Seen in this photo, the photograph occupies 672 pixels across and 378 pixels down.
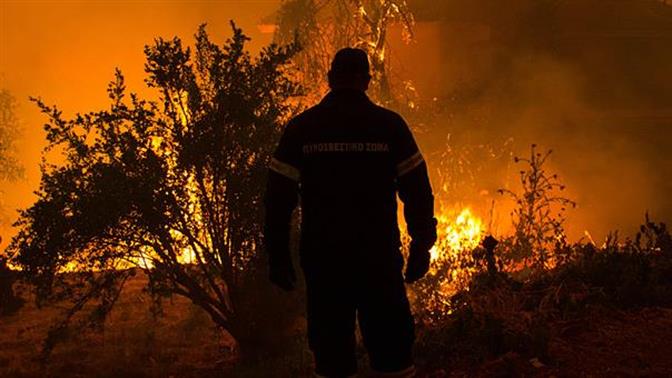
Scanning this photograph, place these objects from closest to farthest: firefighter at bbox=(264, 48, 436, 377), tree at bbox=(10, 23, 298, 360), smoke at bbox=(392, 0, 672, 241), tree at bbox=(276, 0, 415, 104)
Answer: firefighter at bbox=(264, 48, 436, 377) < tree at bbox=(10, 23, 298, 360) < tree at bbox=(276, 0, 415, 104) < smoke at bbox=(392, 0, 672, 241)

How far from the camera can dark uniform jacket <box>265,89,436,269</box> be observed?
10.9 ft

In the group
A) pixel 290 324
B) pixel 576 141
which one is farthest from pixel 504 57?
pixel 290 324

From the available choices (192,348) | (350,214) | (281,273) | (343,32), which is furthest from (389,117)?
(343,32)

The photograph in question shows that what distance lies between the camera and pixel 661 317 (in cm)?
524

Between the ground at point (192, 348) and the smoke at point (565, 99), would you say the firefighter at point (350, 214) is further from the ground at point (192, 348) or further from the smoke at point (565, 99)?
the smoke at point (565, 99)

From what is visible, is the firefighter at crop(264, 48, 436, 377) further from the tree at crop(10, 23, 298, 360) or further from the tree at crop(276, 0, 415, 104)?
the tree at crop(276, 0, 415, 104)

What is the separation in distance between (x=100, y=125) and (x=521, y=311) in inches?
166

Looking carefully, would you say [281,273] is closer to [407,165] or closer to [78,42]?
[407,165]

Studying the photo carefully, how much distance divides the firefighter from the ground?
5.10 ft

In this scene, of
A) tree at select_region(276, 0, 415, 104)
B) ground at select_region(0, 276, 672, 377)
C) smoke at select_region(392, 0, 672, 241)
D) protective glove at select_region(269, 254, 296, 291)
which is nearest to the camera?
protective glove at select_region(269, 254, 296, 291)

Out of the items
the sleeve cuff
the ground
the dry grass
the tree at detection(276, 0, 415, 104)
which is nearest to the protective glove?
the sleeve cuff

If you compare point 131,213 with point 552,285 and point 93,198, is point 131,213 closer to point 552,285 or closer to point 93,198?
point 93,198

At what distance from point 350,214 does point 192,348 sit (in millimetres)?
5419

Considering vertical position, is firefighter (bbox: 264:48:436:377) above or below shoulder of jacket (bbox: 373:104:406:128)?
below
